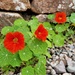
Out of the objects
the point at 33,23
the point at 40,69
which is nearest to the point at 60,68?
the point at 40,69

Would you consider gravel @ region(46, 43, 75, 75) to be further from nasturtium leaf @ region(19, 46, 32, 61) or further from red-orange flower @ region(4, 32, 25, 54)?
red-orange flower @ region(4, 32, 25, 54)

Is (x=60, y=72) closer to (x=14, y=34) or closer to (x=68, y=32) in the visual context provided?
(x=14, y=34)

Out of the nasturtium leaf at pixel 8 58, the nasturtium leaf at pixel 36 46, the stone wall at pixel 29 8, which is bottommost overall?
the nasturtium leaf at pixel 8 58

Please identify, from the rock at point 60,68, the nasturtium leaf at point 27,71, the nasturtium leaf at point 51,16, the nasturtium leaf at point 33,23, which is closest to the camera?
the nasturtium leaf at point 27,71

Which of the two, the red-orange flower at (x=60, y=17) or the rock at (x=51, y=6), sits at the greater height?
the rock at (x=51, y=6)

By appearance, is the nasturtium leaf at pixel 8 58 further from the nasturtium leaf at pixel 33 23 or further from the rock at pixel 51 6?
the rock at pixel 51 6

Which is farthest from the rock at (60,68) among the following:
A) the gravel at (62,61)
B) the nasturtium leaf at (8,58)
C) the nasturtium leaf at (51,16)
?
the nasturtium leaf at (51,16)

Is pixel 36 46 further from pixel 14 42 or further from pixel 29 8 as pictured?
pixel 29 8
